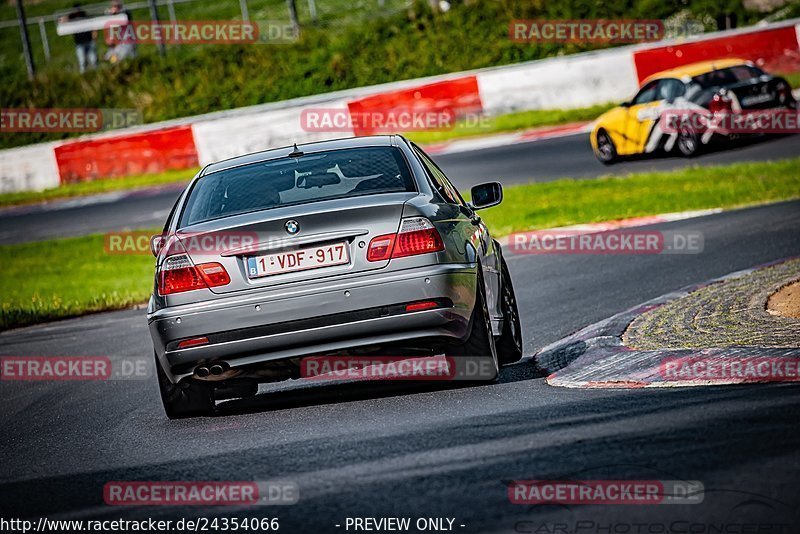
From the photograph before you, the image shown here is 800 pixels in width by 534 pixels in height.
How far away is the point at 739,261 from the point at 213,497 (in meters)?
7.29

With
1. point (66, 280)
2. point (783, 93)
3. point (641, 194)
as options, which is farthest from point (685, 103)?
point (66, 280)

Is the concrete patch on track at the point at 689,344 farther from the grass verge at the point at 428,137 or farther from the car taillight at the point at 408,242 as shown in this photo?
the grass verge at the point at 428,137

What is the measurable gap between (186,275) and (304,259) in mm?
648

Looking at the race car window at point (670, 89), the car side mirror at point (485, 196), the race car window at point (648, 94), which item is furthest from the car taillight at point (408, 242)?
the race car window at point (648, 94)

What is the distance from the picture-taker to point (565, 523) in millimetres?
4508

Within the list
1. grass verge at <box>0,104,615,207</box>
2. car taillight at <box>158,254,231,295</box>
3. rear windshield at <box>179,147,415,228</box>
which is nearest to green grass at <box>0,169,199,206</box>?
grass verge at <box>0,104,615,207</box>

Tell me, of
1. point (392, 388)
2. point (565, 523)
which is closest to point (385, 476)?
point (565, 523)

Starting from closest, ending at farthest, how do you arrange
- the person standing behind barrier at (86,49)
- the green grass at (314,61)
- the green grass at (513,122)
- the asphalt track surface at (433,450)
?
1. the asphalt track surface at (433,450)
2. the green grass at (513,122)
3. the green grass at (314,61)
4. the person standing behind barrier at (86,49)

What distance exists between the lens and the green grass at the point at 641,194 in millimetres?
16641

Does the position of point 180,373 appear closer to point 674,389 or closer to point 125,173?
point 674,389

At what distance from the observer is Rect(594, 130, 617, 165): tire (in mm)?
21781

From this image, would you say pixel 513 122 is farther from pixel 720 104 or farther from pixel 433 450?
pixel 433 450

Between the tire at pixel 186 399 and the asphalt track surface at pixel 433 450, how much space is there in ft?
0.27

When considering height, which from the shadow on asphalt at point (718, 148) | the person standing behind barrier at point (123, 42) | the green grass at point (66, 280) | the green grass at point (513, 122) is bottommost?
the shadow on asphalt at point (718, 148)
